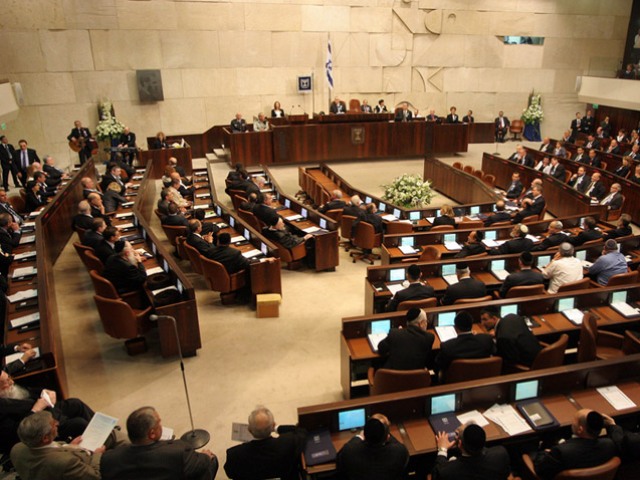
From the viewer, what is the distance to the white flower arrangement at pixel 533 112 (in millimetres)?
20391

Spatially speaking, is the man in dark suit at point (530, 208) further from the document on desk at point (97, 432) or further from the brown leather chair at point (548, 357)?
the document on desk at point (97, 432)

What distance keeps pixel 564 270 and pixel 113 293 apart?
5.73 metres

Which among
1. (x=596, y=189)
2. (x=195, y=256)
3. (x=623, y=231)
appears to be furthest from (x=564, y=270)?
(x=596, y=189)

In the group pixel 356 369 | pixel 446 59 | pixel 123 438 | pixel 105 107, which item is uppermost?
pixel 446 59

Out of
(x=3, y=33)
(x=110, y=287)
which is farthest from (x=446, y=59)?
(x=110, y=287)

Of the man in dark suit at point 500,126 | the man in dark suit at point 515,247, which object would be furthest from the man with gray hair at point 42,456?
the man in dark suit at point 500,126

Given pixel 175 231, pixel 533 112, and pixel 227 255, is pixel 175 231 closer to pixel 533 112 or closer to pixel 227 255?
pixel 227 255

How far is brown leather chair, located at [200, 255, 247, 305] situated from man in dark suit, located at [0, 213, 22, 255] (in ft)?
9.91

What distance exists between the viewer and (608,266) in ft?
21.6

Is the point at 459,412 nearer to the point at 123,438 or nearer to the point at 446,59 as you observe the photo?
the point at 123,438

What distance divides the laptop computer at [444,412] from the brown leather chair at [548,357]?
1086 mm

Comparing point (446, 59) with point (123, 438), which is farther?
point (446, 59)

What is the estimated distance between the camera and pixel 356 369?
5.11 m

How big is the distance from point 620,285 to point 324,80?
46.9ft
